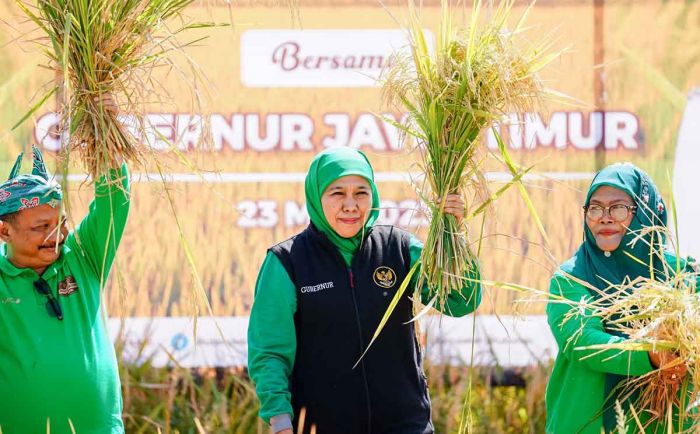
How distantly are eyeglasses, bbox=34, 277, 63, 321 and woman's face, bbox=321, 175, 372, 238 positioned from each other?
83cm

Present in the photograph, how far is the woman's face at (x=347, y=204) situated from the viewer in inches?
133

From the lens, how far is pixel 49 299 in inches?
130

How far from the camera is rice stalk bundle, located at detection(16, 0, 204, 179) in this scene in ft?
10.2

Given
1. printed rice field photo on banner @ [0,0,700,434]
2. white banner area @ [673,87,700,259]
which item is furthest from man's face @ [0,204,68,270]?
white banner area @ [673,87,700,259]

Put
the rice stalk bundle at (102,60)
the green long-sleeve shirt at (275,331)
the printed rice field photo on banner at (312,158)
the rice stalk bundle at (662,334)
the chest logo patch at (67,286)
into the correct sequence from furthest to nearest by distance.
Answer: the printed rice field photo on banner at (312,158) < the chest logo patch at (67,286) < the green long-sleeve shirt at (275,331) < the rice stalk bundle at (102,60) < the rice stalk bundle at (662,334)

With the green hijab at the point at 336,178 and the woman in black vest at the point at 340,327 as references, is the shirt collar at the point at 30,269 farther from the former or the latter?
the green hijab at the point at 336,178

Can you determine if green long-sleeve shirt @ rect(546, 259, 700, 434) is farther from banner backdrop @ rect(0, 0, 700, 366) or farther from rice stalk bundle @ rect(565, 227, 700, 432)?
banner backdrop @ rect(0, 0, 700, 366)

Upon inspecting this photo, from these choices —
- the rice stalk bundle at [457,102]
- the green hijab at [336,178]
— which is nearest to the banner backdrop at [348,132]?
the green hijab at [336,178]

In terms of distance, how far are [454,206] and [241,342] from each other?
6.29ft

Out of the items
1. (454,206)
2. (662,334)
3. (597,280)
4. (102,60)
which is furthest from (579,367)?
(102,60)

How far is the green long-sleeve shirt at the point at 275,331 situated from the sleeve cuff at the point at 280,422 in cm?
1

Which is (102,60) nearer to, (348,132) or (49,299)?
(49,299)

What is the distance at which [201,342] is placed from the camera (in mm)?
4910

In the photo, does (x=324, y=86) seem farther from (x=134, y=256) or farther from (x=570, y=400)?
(x=570, y=400)
